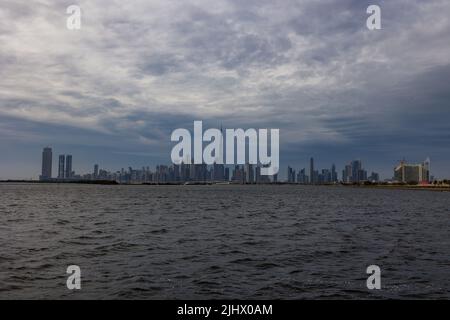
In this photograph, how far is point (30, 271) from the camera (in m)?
24.6

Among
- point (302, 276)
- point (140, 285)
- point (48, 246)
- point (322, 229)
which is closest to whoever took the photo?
point (140, 285)

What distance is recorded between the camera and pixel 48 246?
3409cm
